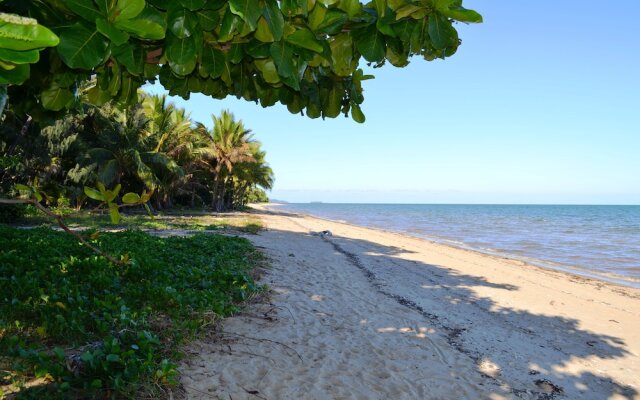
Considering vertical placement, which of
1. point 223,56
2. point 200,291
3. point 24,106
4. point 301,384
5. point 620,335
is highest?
point 223,56

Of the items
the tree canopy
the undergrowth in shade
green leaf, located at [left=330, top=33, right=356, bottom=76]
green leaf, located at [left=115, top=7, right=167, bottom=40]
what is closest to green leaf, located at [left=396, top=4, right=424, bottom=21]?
the tree canopy

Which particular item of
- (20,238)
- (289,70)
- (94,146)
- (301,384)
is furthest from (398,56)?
(94,146)

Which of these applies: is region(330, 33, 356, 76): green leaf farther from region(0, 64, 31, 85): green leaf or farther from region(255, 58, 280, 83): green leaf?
region(0, 64, 31, 85): green leaf

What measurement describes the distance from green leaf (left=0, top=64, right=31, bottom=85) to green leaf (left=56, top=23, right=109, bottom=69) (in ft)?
0.47

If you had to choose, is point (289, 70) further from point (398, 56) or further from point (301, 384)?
point (301, 384)

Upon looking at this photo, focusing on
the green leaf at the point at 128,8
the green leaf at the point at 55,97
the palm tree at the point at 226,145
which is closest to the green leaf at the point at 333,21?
the green leaf at the point at 128,8

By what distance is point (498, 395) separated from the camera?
12.5ft

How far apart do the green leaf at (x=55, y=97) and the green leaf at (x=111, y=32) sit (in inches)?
37.2

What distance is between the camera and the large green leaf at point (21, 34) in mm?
648

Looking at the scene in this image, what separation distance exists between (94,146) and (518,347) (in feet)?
78.0

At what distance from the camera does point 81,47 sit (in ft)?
3.31

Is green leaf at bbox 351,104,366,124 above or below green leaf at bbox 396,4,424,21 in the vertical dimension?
below

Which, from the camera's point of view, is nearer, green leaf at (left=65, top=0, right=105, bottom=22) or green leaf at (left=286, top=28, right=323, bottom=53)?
green leaf at (left=65, top=0, right=105, bottom=22)

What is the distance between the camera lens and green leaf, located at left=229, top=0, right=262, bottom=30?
1.08m
